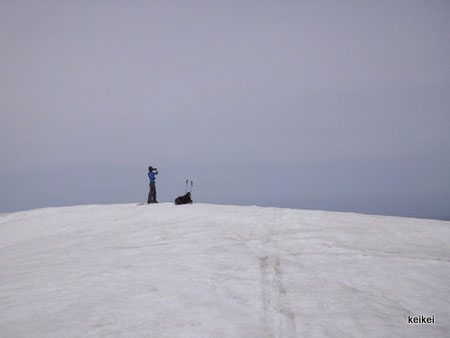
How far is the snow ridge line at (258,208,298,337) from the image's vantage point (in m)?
5.34

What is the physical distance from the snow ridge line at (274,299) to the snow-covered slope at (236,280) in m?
0.03

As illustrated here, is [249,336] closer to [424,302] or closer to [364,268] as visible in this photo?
[424,302]

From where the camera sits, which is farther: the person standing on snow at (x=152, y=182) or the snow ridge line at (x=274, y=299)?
the person standing on snow at (x=152, y=182)

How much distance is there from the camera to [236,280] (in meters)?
7.53

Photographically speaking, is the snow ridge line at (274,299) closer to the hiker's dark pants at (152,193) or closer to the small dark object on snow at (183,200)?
the small dark object on snow at (183,200)

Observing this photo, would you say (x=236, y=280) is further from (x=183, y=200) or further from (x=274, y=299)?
(x=183, y=200)

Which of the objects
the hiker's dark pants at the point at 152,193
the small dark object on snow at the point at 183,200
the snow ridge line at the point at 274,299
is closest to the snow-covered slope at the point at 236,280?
the snow ridge line at the point at 274,299

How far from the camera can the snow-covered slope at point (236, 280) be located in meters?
5.45

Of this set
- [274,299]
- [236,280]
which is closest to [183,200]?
[236,280]

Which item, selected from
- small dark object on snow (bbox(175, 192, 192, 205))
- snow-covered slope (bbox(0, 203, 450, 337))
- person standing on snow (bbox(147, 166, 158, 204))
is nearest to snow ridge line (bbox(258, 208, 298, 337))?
snow-covered slope (bbox(0, 203, 450, 337))

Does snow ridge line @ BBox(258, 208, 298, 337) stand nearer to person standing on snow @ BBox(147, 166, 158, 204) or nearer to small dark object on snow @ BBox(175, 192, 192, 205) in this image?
small dark object on snow @ BBox(175, 192, 192, 205)

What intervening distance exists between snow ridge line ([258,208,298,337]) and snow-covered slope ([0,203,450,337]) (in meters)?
0.03

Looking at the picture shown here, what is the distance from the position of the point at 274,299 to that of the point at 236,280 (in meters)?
1.28

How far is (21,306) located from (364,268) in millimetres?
8320
